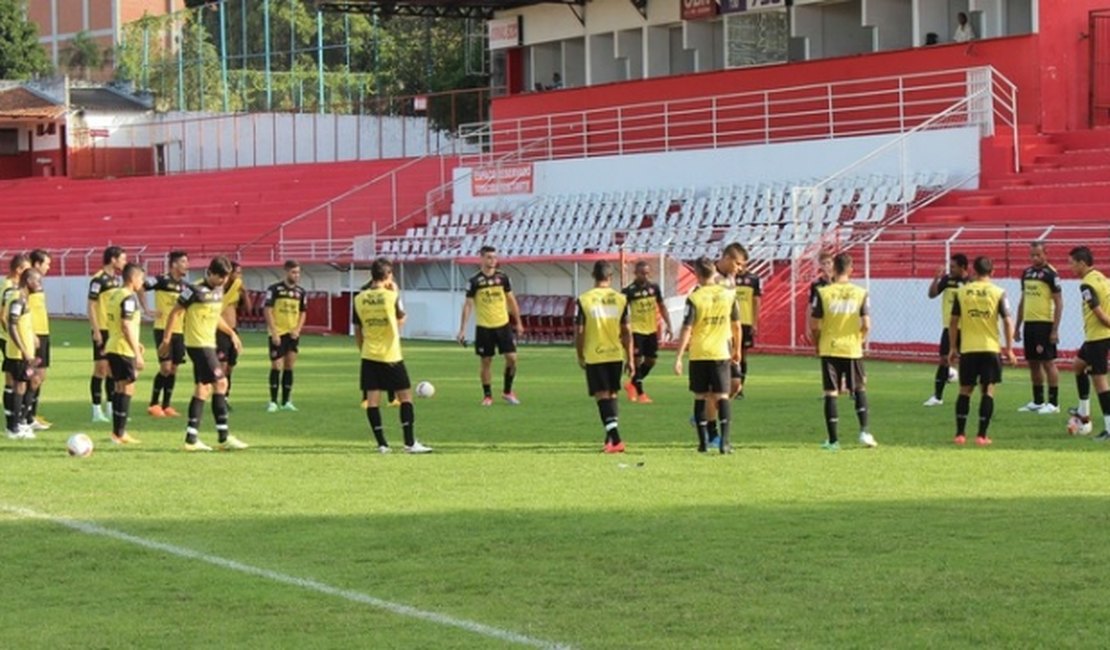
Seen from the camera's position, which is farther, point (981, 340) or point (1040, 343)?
point (1040, 343)

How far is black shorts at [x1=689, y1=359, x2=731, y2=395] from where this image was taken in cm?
1697

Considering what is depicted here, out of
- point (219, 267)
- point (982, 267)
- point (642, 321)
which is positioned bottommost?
point (642, 321)

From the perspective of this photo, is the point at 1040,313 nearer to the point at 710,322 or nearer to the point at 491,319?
the point at 710,322

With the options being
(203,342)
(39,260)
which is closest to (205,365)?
(203,342)

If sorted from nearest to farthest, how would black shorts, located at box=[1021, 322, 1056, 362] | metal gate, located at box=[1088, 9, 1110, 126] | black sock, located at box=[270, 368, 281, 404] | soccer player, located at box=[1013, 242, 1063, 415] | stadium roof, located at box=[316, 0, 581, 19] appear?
soccer player, located at box=[1013, 242, 1063, 415], black shorts, located at box=[1021, 322, 1056, 362], black sock, located at box=[270, 368, 281, 404], metal gate, located at box=[1088, 9, 1110, 126], stadium roof, located at box=[316, 0, 581, 19]

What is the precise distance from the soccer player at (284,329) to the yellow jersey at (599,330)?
21.0 ft

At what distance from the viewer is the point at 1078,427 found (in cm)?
1856

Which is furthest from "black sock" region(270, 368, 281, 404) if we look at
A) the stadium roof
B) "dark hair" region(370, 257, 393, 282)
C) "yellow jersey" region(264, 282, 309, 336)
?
the stadium roof

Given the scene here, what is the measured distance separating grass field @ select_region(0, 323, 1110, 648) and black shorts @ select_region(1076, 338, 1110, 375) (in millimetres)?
717

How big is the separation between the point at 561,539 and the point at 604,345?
5491mm

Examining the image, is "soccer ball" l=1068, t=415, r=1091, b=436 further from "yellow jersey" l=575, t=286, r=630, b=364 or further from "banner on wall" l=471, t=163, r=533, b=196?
"banner on wall" l=471, t=163, r=533, b=196

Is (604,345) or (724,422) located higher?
(604,345)

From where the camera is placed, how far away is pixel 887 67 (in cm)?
4062

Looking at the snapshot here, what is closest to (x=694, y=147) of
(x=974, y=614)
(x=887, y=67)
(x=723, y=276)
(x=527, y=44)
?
(x=887, y=67)
